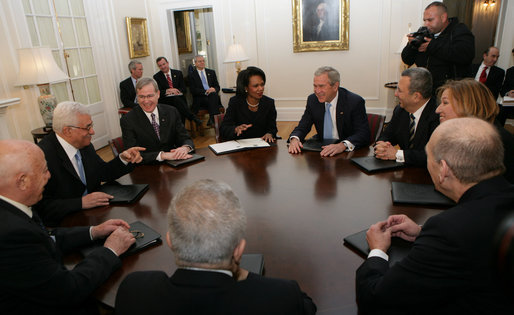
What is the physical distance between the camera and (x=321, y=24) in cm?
612

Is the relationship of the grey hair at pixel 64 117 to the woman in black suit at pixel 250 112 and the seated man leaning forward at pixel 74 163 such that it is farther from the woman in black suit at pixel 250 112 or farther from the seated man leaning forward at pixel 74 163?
the woman in black suit at pixel 250 112

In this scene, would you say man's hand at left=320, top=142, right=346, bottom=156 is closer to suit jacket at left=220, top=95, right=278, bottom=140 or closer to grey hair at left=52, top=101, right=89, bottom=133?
suit jacket at left=220, top=95, right=278, bottom=140

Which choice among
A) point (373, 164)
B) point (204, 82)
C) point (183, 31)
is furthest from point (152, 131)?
point (183, 31)

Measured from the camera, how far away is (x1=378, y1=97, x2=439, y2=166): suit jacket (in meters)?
2.11

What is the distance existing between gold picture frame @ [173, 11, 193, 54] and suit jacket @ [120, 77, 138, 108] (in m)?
2.60

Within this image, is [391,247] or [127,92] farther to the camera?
[127,92]

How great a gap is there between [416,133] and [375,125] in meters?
0.57

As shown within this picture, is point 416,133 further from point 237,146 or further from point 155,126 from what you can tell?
point 155,126

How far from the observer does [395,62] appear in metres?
5.97

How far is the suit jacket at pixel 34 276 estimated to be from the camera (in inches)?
42.3

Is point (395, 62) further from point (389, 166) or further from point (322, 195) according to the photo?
point (322, 195)

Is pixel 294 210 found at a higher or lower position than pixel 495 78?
lower

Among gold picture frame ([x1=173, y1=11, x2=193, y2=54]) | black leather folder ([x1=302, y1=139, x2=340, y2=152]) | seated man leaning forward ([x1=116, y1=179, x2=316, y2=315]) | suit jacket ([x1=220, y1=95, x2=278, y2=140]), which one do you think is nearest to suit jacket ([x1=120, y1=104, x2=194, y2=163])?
suit jacket ([x1=220, y1=95, x2=278, y2=140])

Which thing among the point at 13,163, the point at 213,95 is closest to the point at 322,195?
the point at 13,163
